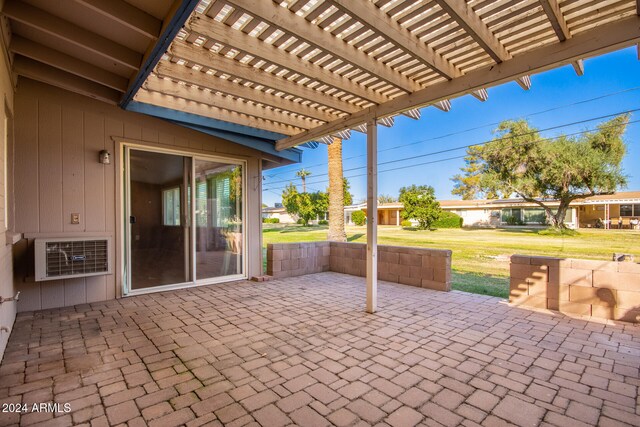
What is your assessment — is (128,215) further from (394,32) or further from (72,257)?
(394,32)

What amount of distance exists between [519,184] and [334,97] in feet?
60.7

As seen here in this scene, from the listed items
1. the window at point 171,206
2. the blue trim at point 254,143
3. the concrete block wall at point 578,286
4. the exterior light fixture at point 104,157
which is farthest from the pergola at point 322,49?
the concrete block wall at point 578,286

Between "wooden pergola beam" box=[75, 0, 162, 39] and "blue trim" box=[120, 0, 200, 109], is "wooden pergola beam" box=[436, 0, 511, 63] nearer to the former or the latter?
"blue trim" box=[120, 0, 200, 109]

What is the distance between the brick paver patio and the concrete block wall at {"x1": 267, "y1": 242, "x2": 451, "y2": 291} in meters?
1.03

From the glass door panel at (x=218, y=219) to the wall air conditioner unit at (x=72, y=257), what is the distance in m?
1.40

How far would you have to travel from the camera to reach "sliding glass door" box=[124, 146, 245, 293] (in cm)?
462

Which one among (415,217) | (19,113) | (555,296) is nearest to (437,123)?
(415,217)

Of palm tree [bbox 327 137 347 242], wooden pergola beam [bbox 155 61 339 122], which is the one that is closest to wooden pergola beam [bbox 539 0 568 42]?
wooden pergola beam [bbox 155 61 339 122]

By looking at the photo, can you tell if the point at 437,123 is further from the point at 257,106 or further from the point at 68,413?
the point at 68,413

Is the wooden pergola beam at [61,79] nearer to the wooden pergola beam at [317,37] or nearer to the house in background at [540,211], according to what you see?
the wooden pergola beam at [317,37]

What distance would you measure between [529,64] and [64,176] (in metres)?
5.33

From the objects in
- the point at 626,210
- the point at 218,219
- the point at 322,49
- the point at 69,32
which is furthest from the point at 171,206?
the point at 626,210

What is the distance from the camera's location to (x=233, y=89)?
3.49 m

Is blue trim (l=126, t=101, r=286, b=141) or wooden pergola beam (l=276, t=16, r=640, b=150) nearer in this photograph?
wooden pergola beam (l=276, t=16, r=640, b=150)
